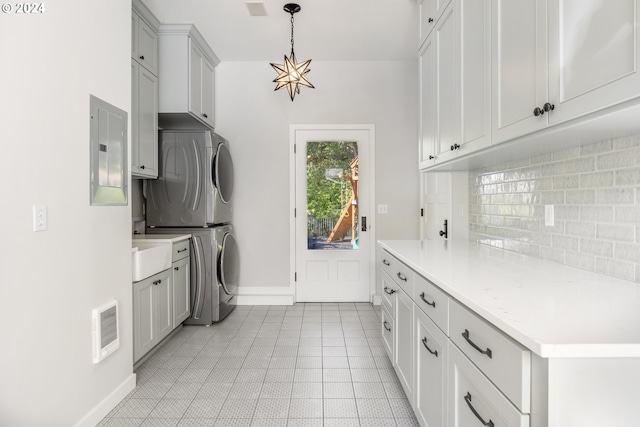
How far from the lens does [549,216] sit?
1.75m

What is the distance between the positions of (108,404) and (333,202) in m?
2.84

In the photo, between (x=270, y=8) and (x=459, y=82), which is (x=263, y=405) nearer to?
(x=459, y=82)

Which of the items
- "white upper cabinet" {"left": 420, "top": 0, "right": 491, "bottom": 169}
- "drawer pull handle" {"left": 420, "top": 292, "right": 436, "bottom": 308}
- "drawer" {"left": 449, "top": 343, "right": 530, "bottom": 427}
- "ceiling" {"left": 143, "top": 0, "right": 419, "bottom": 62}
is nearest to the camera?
"drawer" {"left": 449, "top": 343, "right": 530, "bottom": 427}

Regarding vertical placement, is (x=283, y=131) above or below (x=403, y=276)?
above

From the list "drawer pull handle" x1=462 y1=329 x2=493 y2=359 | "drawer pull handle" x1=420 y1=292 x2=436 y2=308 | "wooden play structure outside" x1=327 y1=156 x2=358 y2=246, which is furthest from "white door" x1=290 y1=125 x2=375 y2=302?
"drawer pull handle" x1=462 y1=329 x2=493 y2=359

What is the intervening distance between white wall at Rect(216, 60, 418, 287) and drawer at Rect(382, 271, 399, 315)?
169 cm

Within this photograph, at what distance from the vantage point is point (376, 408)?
2027 millimetres

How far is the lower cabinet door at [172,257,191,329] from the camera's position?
3057 millimetres

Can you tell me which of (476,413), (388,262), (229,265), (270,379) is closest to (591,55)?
(476,413)

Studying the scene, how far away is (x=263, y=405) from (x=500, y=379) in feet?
5.12

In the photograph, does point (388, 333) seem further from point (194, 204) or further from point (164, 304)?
point (194, 204)

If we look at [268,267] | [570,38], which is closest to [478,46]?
[570,38]

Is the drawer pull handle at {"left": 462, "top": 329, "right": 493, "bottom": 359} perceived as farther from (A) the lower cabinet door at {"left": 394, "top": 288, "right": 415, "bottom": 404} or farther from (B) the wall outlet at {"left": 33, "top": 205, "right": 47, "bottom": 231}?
(B) the wall outlet at {"left": 33, "top": 205, "right": 47, "bottom": 231}

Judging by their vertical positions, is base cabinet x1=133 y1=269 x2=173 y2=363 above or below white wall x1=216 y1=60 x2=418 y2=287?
below
